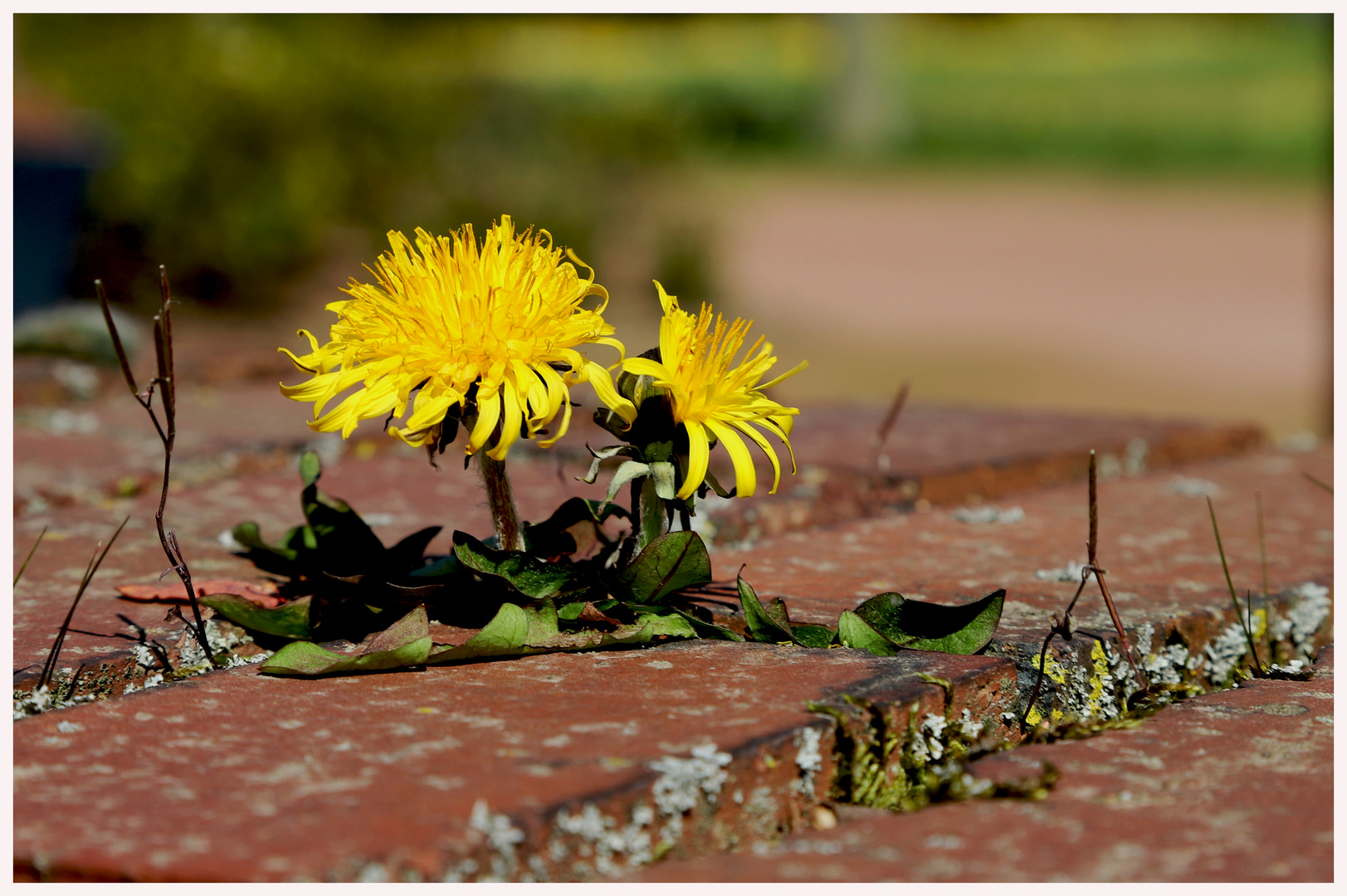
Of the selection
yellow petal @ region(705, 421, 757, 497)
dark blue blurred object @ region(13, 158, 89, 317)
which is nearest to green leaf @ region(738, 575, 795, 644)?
yellow petal @ region(705, 421, 757, 497)

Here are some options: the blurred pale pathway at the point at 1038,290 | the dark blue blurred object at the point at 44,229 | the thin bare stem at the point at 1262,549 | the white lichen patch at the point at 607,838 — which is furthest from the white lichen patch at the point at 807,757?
the dark blue blurred object at the point at 44,229

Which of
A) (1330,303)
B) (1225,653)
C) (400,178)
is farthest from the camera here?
(400,178)

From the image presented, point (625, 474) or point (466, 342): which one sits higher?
point (466, 342)

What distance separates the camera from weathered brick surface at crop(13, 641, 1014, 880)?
0.94 metres

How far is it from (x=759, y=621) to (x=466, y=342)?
0.38m

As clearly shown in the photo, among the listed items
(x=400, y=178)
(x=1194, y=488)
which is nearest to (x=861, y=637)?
(x=1194, y=488)

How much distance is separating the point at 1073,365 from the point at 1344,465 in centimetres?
804

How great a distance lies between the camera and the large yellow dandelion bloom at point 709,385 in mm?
1282

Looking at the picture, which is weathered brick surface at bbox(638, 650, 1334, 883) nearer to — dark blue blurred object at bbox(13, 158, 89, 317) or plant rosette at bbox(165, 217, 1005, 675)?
plant rosette at bbox(165, 217, 1005, 675)

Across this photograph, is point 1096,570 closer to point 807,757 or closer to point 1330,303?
point 807,757

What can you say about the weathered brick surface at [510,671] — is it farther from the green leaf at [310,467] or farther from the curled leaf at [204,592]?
the green leaf at [310,467]

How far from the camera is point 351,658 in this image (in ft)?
4.09

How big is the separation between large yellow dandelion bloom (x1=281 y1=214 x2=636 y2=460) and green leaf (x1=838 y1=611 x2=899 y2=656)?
28cm

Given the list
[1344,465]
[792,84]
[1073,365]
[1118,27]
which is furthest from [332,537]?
[1118,27]
